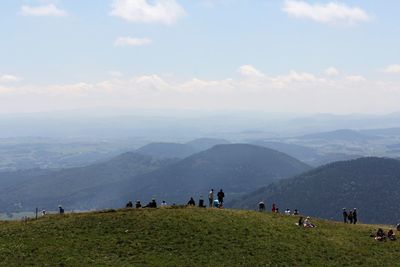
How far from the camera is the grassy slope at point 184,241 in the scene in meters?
43.3

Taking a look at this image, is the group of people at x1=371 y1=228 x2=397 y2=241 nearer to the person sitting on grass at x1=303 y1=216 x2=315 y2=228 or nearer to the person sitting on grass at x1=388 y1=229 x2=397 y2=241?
the person sitting on grass at x1=388 y1=229 x2=397 y2=241

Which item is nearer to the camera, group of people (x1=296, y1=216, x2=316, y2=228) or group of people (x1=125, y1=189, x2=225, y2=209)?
group of people (x1=296, y1=216, x2=316, y2=228)

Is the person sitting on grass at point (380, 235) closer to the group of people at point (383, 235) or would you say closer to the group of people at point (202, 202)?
the group of people at point (383, 235)

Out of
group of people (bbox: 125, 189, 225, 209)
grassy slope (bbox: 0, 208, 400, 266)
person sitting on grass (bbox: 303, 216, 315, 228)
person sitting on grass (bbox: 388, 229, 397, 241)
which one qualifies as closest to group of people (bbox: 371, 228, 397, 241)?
person sitting on grass (bbox: 388, 229, 397, 241)

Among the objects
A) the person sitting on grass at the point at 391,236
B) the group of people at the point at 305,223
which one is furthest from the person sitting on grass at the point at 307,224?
the person sitting on grass at the point at 391,236

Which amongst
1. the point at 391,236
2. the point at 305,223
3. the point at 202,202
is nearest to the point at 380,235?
the point at 391,236

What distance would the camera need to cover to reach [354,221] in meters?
60.5

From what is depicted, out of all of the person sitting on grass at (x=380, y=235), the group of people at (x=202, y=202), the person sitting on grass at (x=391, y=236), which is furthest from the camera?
the group of people at (x=202, y=202)

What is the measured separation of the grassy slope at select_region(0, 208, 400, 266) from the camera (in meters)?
43.3

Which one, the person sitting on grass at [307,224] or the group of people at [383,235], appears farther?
the person sitting on grass at [307,224]

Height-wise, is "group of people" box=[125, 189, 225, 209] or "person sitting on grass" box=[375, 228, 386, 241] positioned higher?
"group of people" box=[125, 189, 225, 209]

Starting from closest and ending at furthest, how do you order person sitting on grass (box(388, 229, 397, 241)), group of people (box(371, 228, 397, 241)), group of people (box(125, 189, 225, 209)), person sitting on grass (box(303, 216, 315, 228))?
group of people (box(371, 228, 397, 241))
person sitting on grass (box(388, 229, 397, 241))
person sitting on grass (box(303, 216, 315, 228))
group of people (box(125, 189, 225, 209))

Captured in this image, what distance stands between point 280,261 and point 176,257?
10.5m

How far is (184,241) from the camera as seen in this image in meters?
47.7
